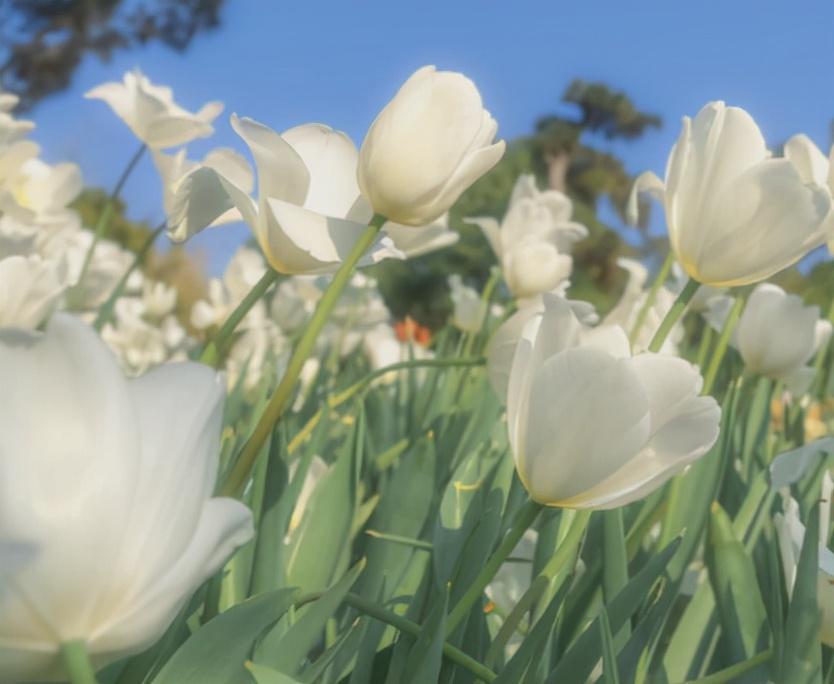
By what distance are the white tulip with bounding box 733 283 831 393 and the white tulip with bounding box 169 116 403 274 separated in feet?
2.38

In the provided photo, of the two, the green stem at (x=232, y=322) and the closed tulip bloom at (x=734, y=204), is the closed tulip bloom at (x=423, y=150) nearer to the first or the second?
the green stem at (x=232, y=322)

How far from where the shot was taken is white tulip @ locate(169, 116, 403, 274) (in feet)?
2.14

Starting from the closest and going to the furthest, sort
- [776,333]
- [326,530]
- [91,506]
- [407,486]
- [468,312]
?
1. [91,506]
2. [326,530]
3. [407,486]
4. [776,333]
5. [468,312]

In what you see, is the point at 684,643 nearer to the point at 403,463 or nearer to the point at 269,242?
the point at 403,463

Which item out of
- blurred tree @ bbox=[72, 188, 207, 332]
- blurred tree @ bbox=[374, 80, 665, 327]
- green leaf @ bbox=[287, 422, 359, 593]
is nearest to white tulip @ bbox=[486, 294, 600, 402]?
green leaf @ bbox=[287, 422, 359, 593]

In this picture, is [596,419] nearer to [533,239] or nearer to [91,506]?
[91,506]

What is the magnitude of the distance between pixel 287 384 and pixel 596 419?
15cm

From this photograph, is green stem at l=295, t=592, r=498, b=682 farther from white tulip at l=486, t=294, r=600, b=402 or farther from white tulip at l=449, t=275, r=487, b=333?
white tulip at l=449, t=275, r=487, b=333

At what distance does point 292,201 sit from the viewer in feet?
2.25

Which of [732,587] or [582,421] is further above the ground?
[582,421]

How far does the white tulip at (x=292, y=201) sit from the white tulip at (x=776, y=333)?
0.73 metres

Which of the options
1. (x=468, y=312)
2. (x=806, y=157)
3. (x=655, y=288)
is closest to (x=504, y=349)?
(x=655, y=288)

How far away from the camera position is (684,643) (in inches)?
34.7

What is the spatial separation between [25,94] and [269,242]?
14.3 meters
